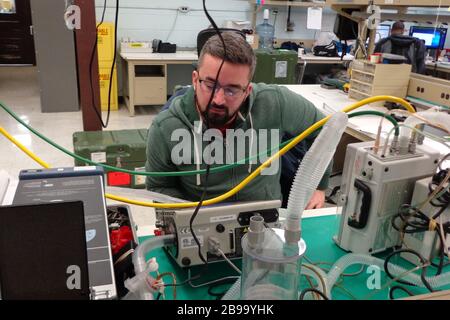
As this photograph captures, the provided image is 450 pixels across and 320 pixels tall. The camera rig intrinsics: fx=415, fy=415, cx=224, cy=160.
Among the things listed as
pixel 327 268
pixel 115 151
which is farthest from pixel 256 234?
pixel 115 151

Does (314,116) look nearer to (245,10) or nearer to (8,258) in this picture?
(8,258)

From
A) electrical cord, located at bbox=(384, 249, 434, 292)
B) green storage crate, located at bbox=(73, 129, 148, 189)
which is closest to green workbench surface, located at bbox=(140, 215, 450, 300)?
electrical cord, located at bbox=(384, 249, 434, 292)

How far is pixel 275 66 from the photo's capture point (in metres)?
4.38

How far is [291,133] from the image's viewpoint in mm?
1709

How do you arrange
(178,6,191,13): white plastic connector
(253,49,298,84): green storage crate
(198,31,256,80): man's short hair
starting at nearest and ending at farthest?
(198,31,256,80): man's short hair, (253,49,298,84): green storage crate, (178,6,191,13): white plastic connector

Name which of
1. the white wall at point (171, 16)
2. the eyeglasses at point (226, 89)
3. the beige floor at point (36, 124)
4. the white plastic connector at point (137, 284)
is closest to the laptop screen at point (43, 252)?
the white plastic connector at point (137, 284)

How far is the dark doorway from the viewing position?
23.9ft

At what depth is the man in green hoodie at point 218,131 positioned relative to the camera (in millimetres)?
1398

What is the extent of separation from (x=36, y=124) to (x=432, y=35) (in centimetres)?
542

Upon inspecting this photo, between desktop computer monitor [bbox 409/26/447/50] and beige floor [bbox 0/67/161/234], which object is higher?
desktop computer monitor [bbox 409/26/447/50]

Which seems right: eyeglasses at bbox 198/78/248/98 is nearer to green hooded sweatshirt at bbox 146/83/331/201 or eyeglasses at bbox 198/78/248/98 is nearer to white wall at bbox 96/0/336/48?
green hooded sweatshirt at bbox 146/83/331/201

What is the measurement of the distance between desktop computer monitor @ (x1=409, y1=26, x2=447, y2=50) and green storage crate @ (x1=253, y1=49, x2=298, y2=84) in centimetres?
267

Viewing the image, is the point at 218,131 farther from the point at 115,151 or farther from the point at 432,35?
the point at 432,35
